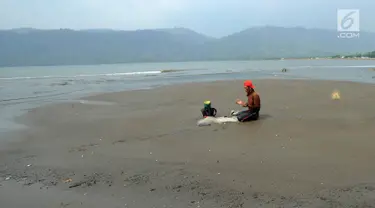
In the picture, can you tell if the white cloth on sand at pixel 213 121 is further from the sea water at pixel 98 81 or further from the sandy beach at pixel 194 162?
the sea water at pixel 98 81

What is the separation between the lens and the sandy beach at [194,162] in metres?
5.35

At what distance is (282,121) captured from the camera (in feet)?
35.3

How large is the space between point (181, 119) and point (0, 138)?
5.51 metres

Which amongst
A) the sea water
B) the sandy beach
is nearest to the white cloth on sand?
the sandy beach

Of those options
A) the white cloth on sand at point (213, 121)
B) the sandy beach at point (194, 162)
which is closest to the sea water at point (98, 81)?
the sandy beach at point (194, 162)

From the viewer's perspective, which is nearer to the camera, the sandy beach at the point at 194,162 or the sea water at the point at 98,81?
the sandy beach at the point at 194,162

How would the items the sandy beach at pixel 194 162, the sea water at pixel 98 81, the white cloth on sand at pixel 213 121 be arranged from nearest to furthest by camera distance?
the sandy beach at pixel 194 162 → the white cloth on sand at pixel 213 121 → the sea water at pixel 98 81

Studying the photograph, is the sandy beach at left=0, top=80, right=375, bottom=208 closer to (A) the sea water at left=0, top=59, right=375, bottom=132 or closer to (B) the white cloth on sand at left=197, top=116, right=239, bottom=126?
(B) the white cloth on sand at left=197, top=116, right=239, bottom=126

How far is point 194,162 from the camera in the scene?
7.07m

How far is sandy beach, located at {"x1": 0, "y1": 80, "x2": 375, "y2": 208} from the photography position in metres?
5.35

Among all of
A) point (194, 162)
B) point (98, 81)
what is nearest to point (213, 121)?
point (194, 162)

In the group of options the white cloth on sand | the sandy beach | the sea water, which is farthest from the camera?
the sea water

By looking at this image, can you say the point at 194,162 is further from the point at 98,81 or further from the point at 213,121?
the point at 98,81

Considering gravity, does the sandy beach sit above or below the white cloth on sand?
below
